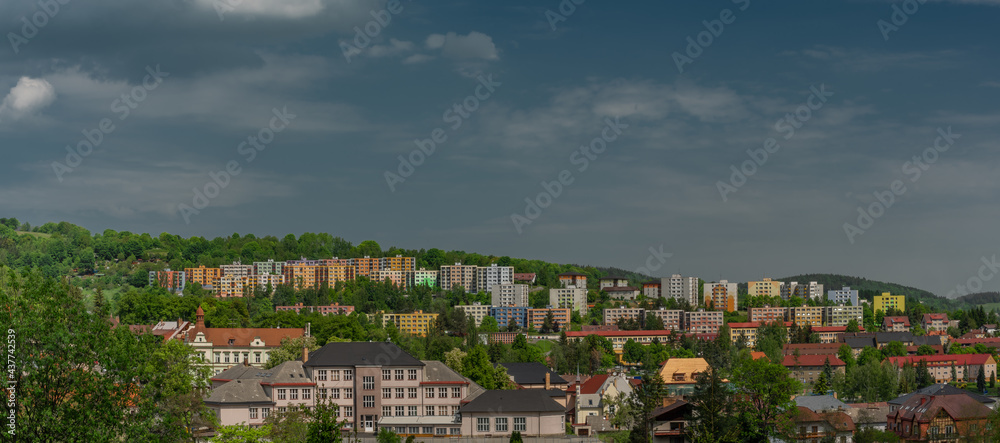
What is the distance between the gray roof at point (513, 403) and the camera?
57406mm

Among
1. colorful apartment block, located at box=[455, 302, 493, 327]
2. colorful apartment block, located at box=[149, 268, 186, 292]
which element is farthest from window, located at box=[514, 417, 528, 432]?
colorful apartment block, located at box=[149, 268, 186, 292]

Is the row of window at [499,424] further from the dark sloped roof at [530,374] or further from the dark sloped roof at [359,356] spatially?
the dark sloped roof at [530,374]

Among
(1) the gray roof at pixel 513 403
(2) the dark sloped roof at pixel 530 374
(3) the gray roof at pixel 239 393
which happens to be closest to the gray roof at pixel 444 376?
(1) the gray roof at pixel 513 403

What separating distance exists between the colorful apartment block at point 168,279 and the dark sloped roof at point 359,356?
446ft

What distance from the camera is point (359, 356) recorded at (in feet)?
207

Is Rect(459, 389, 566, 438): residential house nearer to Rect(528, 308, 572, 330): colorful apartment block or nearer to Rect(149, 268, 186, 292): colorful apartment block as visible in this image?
Rect(528, 308, 572, 330): colorful apartment block

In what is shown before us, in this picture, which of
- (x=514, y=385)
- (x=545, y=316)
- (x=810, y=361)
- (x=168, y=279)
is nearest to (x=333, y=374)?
(x=514, y=385)

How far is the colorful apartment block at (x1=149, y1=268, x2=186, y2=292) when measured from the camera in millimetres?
192375

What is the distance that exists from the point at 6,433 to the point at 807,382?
11409cm

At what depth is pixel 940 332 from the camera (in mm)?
183750

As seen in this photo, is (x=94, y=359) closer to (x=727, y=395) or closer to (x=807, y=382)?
(x=727, y=395)

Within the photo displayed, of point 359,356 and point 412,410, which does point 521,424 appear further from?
point 359,356

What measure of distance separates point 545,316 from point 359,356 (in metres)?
127

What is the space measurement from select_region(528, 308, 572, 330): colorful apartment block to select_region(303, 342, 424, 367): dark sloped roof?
126 metres
